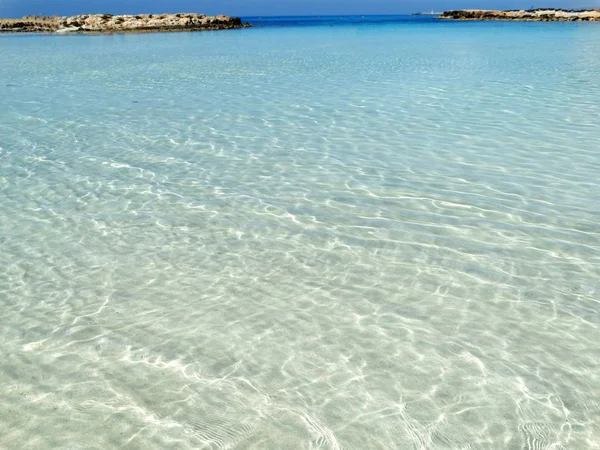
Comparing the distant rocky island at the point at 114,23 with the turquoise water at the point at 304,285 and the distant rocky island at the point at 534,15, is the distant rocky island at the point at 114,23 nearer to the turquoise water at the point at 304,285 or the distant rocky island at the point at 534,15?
the distant rocky island at the point at 534,15

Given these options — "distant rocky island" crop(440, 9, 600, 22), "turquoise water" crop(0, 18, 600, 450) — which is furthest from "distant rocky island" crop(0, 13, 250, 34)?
"turquoise water" crop(0, 18, 600, 450)

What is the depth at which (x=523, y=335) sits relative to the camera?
444 centimetres

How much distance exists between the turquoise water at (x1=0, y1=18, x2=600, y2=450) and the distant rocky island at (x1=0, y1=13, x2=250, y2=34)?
193 ft

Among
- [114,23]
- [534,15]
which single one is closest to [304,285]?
[114,23]

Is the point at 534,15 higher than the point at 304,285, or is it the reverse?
the point at 304,285

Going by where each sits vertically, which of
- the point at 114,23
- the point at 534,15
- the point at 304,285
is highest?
the point at 304,285

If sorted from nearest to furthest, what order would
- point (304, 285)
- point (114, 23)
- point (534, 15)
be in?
point (304, 285) → point (114, 23) → point (534, 15)

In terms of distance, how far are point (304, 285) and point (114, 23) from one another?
68.7 meters

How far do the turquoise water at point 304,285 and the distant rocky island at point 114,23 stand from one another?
2316 inches

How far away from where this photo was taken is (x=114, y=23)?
216ft

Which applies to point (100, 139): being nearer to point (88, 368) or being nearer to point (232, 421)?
point (88, 368)

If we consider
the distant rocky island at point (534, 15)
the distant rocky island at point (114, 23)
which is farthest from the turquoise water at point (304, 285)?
the distant rocky island at point (534, 15)

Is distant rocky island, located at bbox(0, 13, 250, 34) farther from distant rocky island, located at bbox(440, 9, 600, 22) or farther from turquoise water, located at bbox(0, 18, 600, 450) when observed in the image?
turquoise water, located at bbox(0, 18, 600, 450)

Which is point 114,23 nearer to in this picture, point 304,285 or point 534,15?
point 534,15
